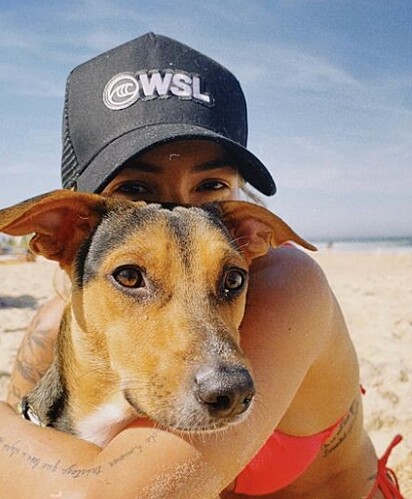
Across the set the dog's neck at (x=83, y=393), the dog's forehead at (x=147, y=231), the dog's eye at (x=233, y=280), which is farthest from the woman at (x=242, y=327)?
the dog's neck at (x=83, y=393)

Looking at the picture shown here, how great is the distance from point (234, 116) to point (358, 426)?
2066 millimetres

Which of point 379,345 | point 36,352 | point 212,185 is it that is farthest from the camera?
point 379,345

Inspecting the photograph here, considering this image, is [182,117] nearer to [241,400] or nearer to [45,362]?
[241,400]

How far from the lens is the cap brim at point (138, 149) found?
3.18 m

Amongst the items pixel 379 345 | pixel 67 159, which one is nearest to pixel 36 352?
pixel 67 159

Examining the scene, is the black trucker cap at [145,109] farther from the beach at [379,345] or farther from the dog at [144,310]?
the beach at [379,345]

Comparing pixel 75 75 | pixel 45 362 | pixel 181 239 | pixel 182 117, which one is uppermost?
pixel 75 75

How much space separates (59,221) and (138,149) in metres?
0.54

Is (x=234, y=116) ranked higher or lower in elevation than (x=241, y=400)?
higher

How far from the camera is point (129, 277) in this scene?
2891 millimetres

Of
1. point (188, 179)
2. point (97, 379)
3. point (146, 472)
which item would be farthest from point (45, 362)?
point (146, 472)

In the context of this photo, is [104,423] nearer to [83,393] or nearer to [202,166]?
[83,393]

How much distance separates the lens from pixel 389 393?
6.14 meters

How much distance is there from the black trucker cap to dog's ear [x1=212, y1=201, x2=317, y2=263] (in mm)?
222
